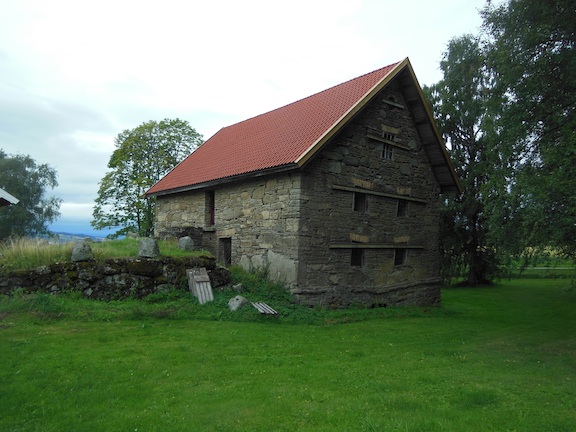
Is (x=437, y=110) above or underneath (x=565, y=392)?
above

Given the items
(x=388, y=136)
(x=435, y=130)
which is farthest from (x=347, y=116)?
(x=435, y=130)

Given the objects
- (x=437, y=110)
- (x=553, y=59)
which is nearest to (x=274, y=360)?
(x=553, y=59)

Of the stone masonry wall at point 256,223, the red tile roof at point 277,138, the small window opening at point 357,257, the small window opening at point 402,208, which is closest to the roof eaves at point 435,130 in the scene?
the red tile roof at point 277,138

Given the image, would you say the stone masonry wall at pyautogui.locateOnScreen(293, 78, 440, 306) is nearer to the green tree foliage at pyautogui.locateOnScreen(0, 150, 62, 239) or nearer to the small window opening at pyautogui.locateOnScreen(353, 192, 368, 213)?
the small window opening at pyautogui.locateOnScreen(353, 192, 368, 213)

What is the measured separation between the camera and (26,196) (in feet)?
126

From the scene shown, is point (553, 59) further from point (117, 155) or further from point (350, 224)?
point (117, 155)

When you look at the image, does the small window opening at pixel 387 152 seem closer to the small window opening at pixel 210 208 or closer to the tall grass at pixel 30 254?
the small window opening at pixel 210 208

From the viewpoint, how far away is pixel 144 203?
2914cm

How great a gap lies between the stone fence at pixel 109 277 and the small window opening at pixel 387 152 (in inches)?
287

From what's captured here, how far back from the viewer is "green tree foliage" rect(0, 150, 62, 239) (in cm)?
3734

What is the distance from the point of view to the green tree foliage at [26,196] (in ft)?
123

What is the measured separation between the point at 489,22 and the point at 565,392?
9250 millimetres

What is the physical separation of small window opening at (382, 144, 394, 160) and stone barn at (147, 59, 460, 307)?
0.04 metres

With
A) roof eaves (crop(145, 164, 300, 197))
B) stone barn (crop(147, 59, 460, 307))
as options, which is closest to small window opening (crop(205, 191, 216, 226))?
stone barn (crop(147, 59, 460, 307))
